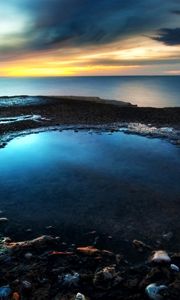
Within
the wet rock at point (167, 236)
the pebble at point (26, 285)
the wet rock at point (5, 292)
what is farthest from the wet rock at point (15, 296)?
the wet rock at point (167, 236)

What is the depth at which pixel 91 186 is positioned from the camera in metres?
13.1

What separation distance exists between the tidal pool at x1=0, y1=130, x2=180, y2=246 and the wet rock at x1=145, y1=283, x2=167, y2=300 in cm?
231

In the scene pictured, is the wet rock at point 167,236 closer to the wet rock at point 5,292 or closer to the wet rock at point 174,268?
the wet rock at point 174,268

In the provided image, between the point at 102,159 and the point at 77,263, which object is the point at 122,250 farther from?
the point at 102,159

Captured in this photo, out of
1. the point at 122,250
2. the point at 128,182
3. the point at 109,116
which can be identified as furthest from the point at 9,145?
the point at 122,250

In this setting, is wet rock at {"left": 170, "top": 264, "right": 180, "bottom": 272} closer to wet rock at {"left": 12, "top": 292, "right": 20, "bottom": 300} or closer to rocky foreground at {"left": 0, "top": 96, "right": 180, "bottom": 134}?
wet rock at {"left": 12, "top": 292, "right": 20, "bottom": 300}

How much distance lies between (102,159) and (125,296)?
397 inches

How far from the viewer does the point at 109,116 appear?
26.8m

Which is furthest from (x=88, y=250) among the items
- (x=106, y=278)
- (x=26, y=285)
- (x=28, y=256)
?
(x=26, y=285)

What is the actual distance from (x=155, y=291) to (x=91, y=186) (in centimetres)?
653

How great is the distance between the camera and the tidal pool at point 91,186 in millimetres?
9989

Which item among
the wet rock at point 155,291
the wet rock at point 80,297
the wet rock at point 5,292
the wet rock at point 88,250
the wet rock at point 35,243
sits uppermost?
the wet rock at point 35,243

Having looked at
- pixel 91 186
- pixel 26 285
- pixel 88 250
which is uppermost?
pixel 91 186

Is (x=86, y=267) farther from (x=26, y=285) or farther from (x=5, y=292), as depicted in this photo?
(x=5, y=292)
